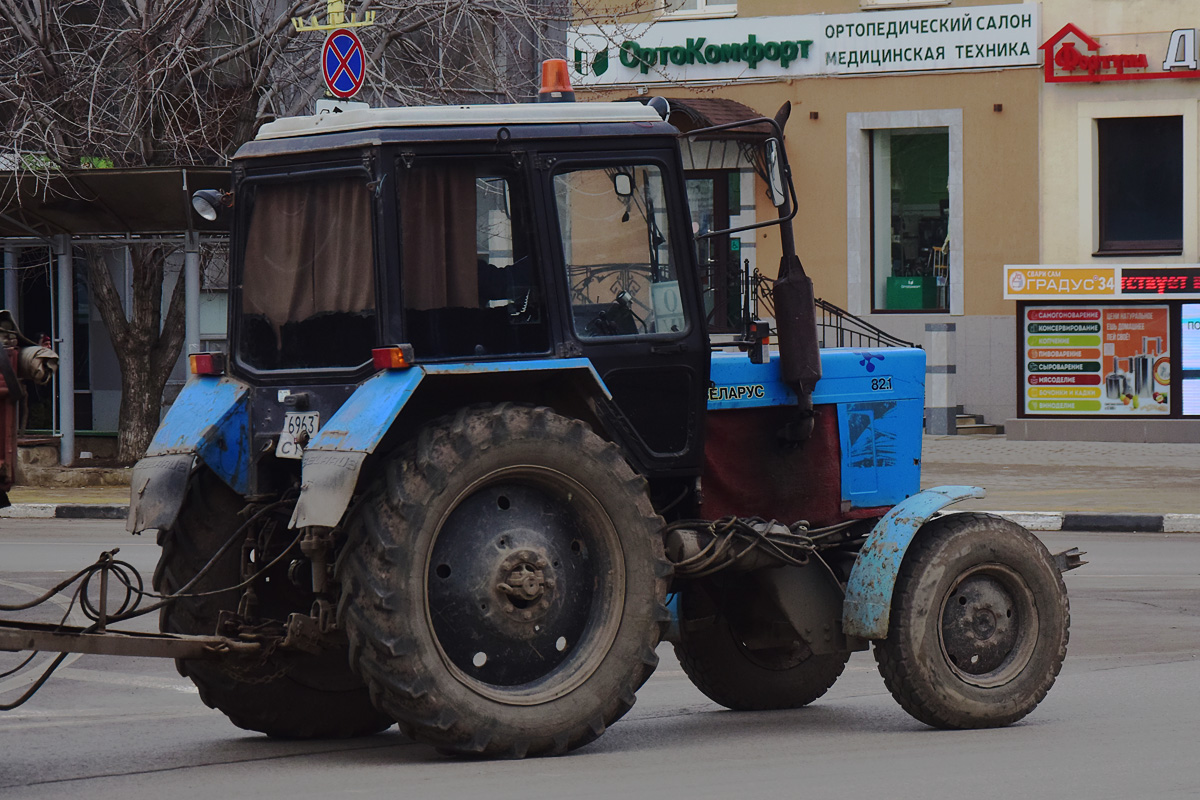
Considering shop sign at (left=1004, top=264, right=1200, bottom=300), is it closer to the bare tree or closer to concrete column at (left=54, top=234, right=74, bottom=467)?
the bare tree

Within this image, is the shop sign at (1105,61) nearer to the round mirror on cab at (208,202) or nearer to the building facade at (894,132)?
the building facade at (894,132)

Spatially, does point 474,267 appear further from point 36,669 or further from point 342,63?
point 342,63

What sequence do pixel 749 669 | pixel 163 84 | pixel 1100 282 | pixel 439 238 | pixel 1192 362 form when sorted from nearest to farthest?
pixel 439 238 < pixel 749 669 < pixel 163 84 < pixel 1192 362 < pixel 1100 282

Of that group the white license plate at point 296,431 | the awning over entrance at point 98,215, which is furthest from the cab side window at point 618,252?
the awning over entrance at point 98,215

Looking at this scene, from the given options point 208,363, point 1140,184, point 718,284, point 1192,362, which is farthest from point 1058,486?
point 208,363

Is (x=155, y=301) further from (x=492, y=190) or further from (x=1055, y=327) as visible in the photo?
(x=492, y=190)

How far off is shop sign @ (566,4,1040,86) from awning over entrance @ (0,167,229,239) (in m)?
7.85

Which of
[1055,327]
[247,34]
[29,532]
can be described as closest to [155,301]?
[247,34]

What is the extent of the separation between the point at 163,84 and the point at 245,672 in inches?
553

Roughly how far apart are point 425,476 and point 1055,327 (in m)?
20.0

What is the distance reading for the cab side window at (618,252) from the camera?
261 inches

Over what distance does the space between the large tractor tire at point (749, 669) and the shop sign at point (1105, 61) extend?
1873 centimetres

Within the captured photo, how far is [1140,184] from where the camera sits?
2519 cm

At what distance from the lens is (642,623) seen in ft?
20.8
